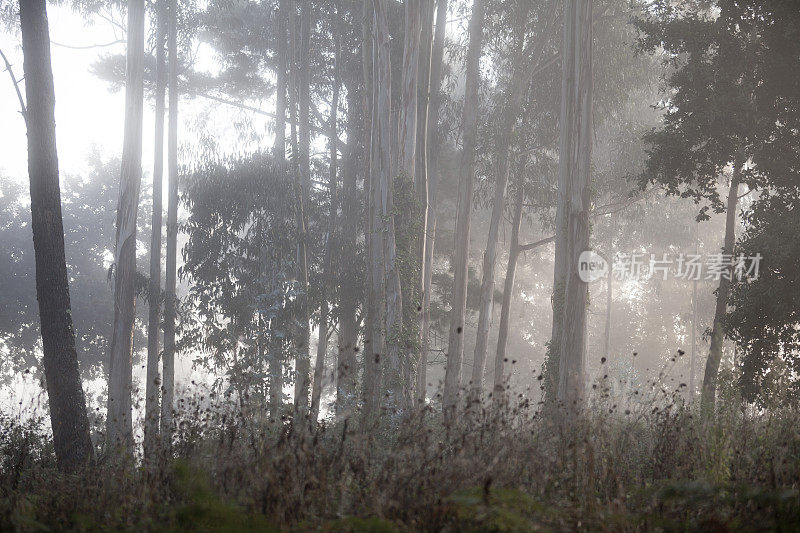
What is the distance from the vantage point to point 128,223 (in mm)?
13078

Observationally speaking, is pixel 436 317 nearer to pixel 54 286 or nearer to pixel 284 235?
pixel 284 235

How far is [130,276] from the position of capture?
1335 cm

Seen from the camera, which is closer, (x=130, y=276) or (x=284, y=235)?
(x=130, y=276)

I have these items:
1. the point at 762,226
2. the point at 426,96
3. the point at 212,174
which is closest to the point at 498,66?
the point at 426,96

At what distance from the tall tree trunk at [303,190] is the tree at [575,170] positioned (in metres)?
6.18

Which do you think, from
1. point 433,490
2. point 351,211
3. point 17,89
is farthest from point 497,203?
point 433,490

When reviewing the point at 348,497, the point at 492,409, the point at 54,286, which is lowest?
the point at 348,497

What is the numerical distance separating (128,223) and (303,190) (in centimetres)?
521

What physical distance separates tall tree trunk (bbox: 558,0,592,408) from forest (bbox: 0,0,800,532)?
5cm

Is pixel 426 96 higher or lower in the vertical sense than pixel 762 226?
higher

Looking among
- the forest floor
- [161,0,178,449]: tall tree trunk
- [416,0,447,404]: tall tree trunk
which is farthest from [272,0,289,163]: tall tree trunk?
the forest floor

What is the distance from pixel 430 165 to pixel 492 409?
1383cm

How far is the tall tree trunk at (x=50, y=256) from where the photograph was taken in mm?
7426

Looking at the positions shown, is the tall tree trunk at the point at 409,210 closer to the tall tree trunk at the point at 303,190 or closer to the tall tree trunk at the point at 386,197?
the tall tree trunk at the point at 386,197
